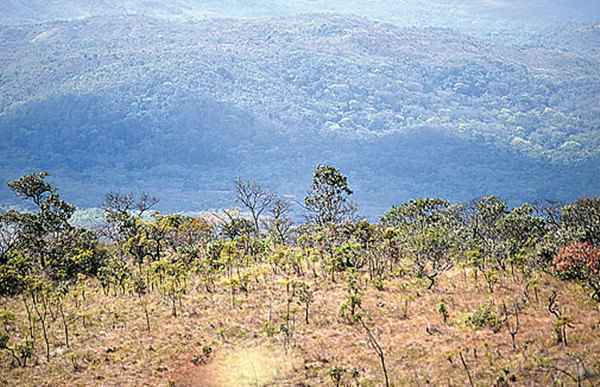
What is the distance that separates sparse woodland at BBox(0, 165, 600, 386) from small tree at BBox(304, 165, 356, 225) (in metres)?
3.32

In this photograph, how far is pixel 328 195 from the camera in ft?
157

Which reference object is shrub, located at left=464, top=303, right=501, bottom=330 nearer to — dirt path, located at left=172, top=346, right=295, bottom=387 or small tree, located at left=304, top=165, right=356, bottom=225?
dirt path, located at left=172, top=346, right=295, bottom=387

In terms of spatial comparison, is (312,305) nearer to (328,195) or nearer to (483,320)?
(483,320)

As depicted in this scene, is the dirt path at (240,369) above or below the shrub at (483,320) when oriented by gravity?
below

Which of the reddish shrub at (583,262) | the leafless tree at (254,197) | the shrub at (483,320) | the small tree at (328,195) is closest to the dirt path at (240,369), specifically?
the shrub at (483,320)

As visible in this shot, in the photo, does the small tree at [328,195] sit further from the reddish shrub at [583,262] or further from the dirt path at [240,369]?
the dirt path at [240,369]

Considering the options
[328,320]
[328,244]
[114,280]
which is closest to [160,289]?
[114,280]

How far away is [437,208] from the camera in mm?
47469

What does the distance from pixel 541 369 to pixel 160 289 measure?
61.7 feet

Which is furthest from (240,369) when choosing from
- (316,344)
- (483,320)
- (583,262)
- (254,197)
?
(254,197)

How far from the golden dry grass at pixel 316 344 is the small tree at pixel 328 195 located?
15787mm

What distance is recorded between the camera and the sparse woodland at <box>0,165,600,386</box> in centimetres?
2347

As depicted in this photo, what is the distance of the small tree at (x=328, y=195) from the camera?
46969 millimetres

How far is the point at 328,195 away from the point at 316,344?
897 inches
